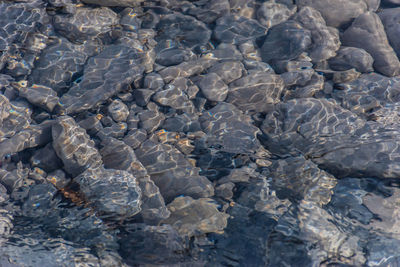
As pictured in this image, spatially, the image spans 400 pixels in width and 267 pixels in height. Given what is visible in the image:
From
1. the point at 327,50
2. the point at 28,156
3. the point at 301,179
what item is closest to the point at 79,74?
the point at 28,156

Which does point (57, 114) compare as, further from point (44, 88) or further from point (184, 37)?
point (184, 37)

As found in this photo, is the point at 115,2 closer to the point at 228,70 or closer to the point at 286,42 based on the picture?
the point at 228,70

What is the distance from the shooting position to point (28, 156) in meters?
5.10

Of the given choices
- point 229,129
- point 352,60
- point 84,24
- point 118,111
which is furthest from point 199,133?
point 352,60

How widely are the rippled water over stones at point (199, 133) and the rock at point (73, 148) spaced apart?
0.02 metres

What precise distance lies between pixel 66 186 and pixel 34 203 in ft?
1.45

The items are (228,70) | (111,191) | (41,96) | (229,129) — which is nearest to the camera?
(111,191)

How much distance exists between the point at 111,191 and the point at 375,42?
540 centimetres

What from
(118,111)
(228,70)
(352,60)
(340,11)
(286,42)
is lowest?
(118,111)

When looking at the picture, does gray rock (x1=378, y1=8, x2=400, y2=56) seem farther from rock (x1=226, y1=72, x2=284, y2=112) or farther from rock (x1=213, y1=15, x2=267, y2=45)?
rock (x1=226, y1=72, x2=284, y2=112)

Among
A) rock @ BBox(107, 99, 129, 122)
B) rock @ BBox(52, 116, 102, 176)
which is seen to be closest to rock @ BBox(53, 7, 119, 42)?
rock @ BBox(107, 99, 129, 122)

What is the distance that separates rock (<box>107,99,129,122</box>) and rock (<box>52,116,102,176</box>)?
0.67 meters

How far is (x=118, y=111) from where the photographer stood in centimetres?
556

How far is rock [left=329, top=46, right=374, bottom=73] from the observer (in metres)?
6.35
